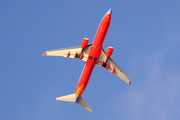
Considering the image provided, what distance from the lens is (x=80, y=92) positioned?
7988cm

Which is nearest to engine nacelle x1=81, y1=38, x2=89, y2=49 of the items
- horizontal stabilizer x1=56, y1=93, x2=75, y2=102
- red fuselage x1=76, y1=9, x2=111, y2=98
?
red fuselage x1=76, y1=9, x2=111, y2=98

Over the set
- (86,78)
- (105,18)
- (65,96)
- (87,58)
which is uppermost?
(105,18)

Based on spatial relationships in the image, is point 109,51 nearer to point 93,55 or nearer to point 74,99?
point 93,55

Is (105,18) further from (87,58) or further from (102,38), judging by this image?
(87,58)

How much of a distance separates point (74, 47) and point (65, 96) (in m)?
14.0

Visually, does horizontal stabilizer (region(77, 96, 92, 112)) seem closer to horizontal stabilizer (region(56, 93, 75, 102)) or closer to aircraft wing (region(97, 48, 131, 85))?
horizontal stabilizer (region(56, 93, 75, 102))

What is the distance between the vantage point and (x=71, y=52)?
3246 inches

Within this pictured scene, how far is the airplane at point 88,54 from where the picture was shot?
261 ft

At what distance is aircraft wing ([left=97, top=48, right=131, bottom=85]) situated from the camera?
82.8m

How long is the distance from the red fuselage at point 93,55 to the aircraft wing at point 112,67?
2.70 meters

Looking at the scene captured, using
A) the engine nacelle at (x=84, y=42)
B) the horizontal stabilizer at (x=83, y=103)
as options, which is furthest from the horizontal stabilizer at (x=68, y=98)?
the engine nacelle at (x=84, y=42)

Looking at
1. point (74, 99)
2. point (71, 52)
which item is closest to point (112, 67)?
point (71, 52)

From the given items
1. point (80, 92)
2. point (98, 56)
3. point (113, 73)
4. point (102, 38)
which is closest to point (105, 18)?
point (102, 38)

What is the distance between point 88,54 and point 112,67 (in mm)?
8307
